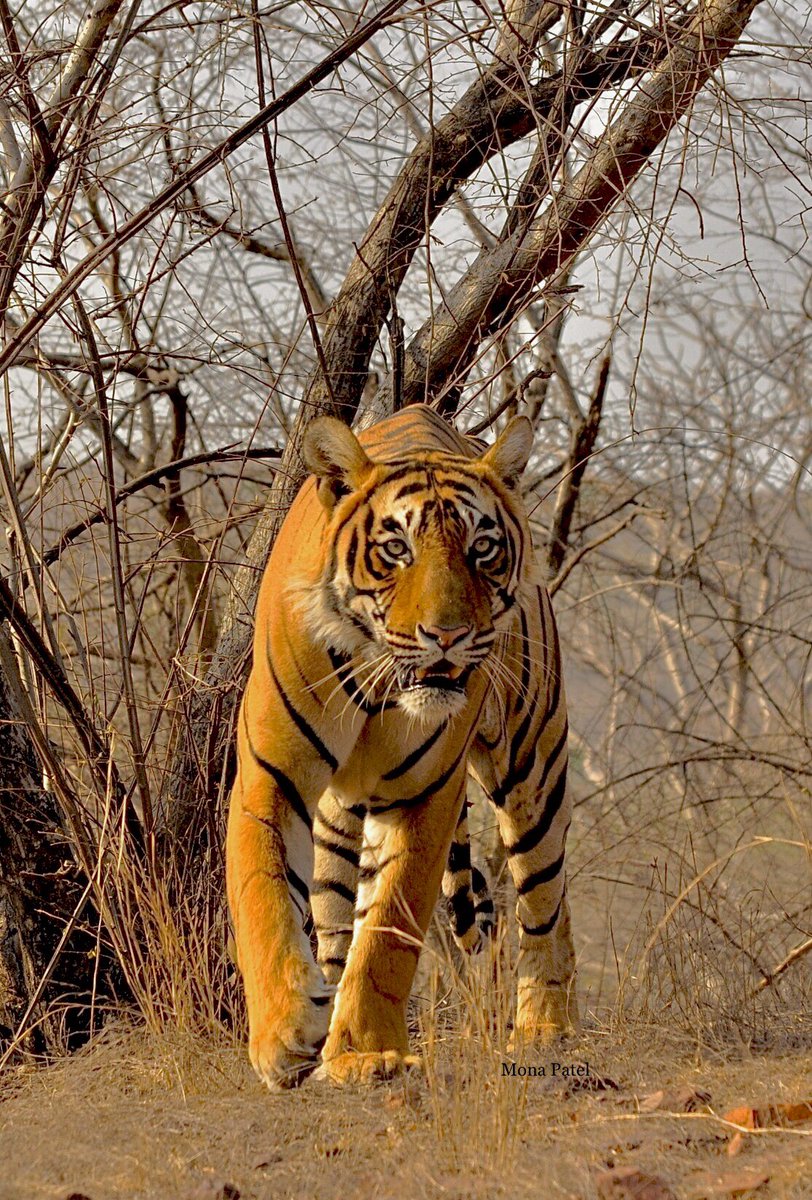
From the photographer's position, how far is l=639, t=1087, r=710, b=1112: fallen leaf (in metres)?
3.09

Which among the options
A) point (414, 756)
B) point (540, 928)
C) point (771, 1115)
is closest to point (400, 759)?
point (414, 756)

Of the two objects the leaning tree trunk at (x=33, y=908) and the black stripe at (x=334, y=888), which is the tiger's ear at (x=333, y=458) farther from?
the leaning tree trunk at (x=33, y=908)

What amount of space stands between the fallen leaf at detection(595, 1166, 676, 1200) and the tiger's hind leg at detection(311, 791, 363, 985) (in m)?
2.24

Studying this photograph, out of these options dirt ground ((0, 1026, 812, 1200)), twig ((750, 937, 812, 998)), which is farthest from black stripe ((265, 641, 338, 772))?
twig ((750, 937, 812, 998))

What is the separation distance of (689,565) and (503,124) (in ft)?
14.1

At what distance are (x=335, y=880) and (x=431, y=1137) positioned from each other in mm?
1898

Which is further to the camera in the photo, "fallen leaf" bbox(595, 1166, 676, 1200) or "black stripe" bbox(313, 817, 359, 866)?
"black stripe" bbox(313, 817, 359, 866)

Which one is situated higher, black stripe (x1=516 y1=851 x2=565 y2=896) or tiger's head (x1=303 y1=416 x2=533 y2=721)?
tiger's head (x1=303 y1=416 x2=533 y2=721)

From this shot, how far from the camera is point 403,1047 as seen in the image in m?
3.51

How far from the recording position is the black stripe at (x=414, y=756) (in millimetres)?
3779

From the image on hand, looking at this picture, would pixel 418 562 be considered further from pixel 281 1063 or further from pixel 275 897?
pixel 281 1063

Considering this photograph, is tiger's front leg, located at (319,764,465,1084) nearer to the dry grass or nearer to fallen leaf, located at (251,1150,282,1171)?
the dry grass

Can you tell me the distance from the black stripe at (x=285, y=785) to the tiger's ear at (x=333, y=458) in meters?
0.69

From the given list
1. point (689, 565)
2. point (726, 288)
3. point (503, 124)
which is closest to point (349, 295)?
point (503, 124)
